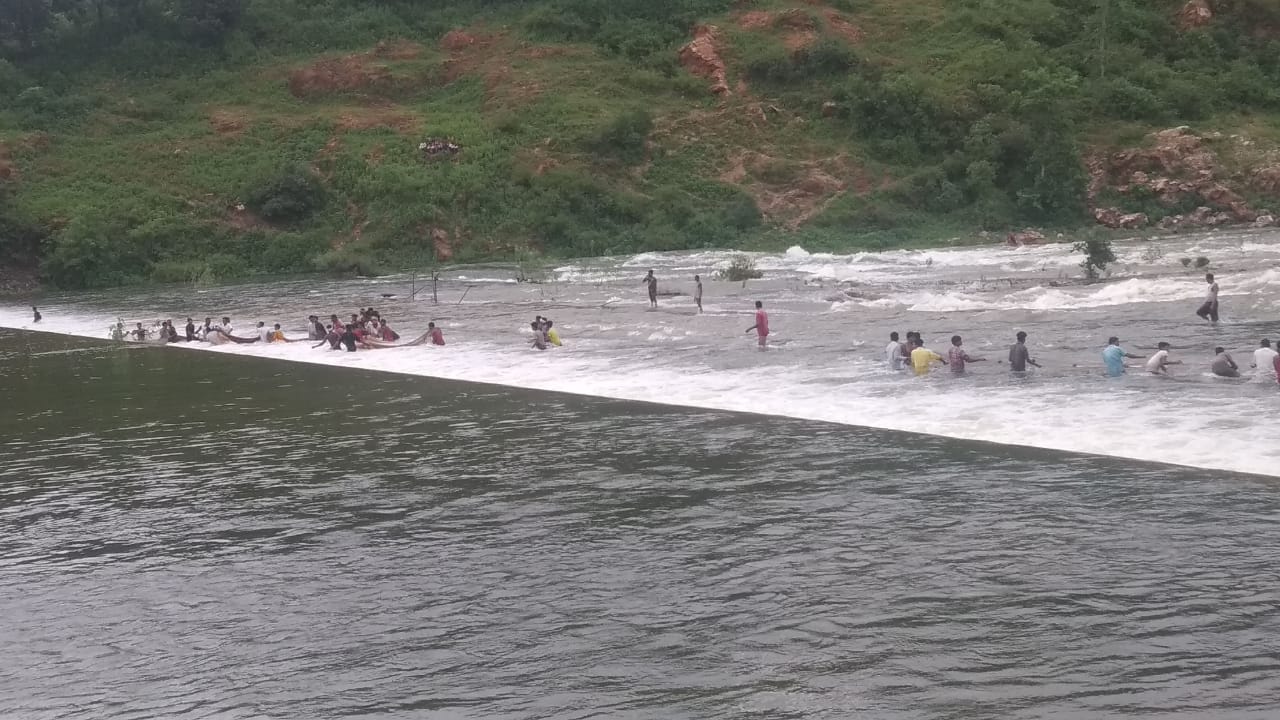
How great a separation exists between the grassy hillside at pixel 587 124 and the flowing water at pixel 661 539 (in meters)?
32.5

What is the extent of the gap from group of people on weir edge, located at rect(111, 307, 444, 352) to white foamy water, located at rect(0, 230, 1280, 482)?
50cm

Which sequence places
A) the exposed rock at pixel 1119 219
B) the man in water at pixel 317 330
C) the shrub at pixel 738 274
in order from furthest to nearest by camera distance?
the exposed rock at pixel 1119 219
the shrub at pixel 738 274
the man in water at pixel 317 330

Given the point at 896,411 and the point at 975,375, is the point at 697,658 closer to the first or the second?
the point at 896,411

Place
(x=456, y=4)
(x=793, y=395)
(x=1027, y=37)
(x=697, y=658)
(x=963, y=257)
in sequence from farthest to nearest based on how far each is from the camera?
(x=456, y=4) → (x=1027, y=37) → (x=963, y=257) → (x=793, y=395) → (x=697, y=658)

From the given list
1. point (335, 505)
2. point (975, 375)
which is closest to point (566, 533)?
point (335, 505)

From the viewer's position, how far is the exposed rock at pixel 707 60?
65.1 metres

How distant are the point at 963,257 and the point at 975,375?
955 inches

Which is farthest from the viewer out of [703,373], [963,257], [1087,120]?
[1087,120]

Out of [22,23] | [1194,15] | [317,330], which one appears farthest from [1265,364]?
[22,23]

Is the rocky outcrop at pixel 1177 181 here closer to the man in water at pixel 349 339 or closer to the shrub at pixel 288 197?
the man in water at pixel 349 339

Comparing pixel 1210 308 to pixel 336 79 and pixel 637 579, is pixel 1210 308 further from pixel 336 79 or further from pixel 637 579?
pixel 336 79

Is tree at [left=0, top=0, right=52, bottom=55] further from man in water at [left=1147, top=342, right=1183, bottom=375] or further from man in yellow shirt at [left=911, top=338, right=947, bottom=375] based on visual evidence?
man in water at [left=1147, top=342, right=1183, bottom=375]

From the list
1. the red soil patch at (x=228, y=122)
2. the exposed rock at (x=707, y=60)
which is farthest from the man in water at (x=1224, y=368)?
the red soil patch at (x=228, y=122)

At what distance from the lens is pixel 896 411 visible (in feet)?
56.3
